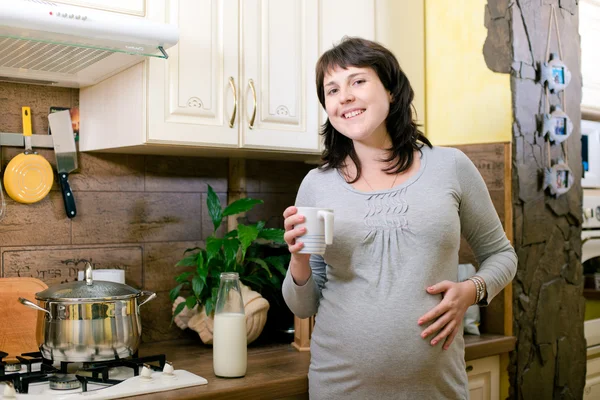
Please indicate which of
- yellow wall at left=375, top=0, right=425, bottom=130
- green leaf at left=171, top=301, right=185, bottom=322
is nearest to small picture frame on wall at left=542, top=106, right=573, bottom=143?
yellow wall at left=375, top=0, right=425, bottom=130

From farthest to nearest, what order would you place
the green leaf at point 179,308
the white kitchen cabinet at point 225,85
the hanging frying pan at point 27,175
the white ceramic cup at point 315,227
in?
the green leaf at point 179,308
the hanging frying pan at point 27,175
the white kitchen cabinet at point 225,85
the white ceramic cup at point 315,227

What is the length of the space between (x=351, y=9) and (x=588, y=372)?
1.66m

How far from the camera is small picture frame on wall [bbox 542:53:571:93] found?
232 centimetres

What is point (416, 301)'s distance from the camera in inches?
57.3

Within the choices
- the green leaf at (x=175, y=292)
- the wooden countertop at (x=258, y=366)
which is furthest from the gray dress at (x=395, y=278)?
the green leaf at (x=175, y=292)

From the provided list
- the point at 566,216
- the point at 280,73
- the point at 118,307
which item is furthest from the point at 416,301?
the point at 566,216

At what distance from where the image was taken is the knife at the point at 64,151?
2.01 metres

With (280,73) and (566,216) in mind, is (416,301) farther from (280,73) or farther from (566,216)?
(566,216)

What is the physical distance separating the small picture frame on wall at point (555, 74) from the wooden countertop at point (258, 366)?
2.86ft

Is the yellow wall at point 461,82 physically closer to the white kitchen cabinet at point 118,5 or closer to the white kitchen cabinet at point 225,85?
the white kitchen cabinet at point 225,85

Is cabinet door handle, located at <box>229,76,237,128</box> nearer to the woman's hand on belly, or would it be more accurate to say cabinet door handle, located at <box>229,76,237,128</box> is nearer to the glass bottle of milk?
the glass bottle of milk

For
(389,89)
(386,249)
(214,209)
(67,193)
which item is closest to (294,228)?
(386,249)

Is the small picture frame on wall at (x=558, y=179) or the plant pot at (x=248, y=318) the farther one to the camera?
the small picture frame on wall at (x=558, y=179)

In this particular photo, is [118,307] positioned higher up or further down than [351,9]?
further down
